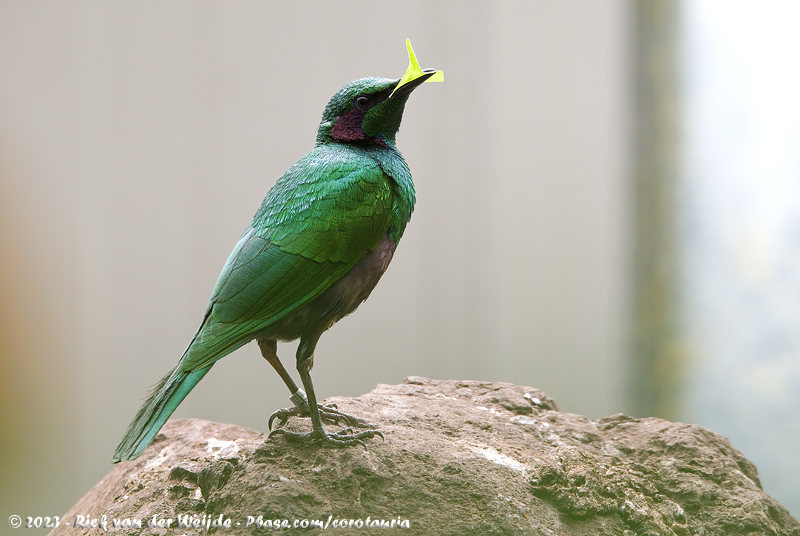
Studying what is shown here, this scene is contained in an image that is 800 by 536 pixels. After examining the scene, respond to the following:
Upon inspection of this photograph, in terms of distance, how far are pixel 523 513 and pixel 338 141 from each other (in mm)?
1821

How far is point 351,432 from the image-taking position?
304 cm

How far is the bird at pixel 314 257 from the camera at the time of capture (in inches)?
109

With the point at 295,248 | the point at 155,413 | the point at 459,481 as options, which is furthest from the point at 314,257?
the point at 459,481

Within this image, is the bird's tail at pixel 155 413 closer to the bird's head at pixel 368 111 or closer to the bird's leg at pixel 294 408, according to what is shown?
the bird's leg at pixel 294 408

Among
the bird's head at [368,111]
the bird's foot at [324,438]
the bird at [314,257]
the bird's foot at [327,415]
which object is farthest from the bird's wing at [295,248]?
the bird's foot at [327,415]

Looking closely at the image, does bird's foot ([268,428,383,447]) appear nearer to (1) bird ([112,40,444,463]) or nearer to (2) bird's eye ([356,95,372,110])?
(1) bird ([112,40,444,463])

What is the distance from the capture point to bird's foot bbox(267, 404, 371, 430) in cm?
315

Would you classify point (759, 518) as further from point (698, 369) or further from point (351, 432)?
point (698, 369)

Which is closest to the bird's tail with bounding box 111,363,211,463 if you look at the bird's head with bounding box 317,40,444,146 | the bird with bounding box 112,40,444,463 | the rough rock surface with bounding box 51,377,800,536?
the bird with bounding box 112,40,444,463

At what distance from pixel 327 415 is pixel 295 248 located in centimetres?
84

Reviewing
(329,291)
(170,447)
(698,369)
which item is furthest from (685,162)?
(170,447)

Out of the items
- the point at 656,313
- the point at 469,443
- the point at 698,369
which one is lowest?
the point at 698,369

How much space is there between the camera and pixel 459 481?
8.99 feet

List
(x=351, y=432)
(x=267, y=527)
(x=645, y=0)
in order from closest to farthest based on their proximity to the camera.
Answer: (x=267, y=527), (x=351, y=432), (x=645, y=0)
